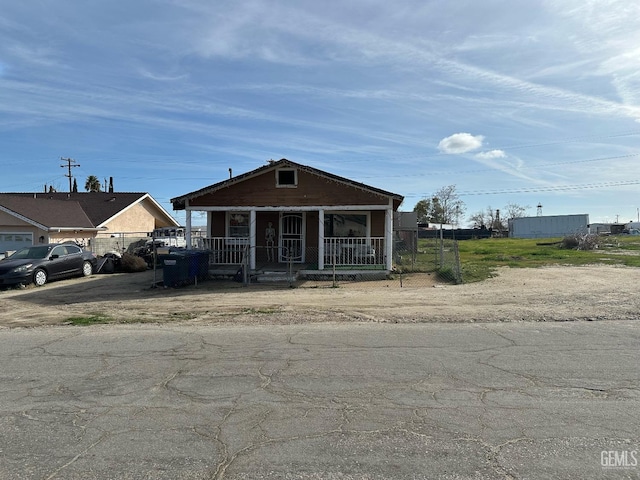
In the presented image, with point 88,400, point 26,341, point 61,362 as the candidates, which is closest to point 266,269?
point 26,341

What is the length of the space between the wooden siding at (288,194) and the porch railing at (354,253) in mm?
1653

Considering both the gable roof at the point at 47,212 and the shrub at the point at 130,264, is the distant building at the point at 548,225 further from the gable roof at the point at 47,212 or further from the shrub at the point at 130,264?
the shrub at the point at 130,264

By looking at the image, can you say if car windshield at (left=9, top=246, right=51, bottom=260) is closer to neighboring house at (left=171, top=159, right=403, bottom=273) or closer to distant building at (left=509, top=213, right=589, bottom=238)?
neighboring house at (left=171, top=159, right=403, bottom=273)

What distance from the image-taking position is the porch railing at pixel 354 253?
17.5m

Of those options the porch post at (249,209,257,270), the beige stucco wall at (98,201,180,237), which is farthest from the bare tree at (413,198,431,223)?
the porch post at (249,209,257,270)

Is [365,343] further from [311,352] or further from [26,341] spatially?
[26,341]

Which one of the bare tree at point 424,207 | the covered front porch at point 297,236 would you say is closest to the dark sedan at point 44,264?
the covered front porch at point 297,236

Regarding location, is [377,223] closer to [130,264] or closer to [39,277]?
[130,264]

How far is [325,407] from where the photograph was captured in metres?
4.33

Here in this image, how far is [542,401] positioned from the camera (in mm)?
4410

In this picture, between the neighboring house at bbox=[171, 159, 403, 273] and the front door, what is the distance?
1.44 feet

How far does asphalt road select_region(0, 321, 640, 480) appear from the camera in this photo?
10.9 feet

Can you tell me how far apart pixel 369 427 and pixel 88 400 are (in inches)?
112

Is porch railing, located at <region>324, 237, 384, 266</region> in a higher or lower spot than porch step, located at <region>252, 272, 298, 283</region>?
higher
